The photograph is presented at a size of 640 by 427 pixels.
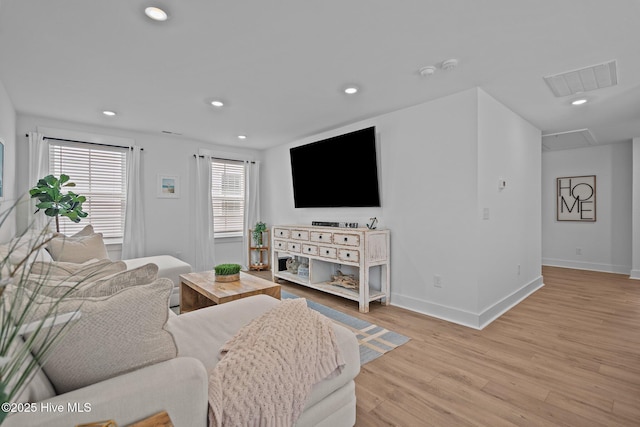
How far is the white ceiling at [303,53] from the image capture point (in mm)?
1805

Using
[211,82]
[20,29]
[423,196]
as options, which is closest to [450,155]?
[423,196]

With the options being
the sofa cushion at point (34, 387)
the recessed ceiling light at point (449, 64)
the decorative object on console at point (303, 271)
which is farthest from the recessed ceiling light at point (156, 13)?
the decorative object on console at point (303, 271)

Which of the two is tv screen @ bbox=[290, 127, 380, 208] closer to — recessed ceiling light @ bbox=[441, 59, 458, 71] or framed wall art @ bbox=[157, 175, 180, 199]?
recessed ceiling light @ bbox=[441, 59, 458, 71]

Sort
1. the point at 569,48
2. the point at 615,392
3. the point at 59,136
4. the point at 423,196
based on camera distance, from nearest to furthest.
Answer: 1. the point at 615,392
2. the point at 569,48
3. the point at 423,196
4. the point at 59,136

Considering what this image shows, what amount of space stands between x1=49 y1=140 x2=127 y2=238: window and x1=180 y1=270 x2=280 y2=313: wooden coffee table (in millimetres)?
2175

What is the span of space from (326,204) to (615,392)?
3.37m

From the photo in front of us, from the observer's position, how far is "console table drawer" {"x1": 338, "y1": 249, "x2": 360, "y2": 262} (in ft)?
11.2

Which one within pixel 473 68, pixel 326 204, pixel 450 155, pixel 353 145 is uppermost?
pixel 473 68

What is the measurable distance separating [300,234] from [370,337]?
1.87 metres

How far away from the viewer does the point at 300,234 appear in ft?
13.8

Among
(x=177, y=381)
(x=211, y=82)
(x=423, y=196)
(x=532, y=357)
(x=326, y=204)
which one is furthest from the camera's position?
(x=326, y=204)

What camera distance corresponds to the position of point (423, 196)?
3.33 m

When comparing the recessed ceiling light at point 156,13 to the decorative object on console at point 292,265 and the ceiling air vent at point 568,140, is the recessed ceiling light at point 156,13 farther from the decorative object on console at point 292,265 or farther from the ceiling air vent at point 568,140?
the ceiling air vent at point 568,140

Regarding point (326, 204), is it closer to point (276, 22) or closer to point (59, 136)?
point (276, 22)
